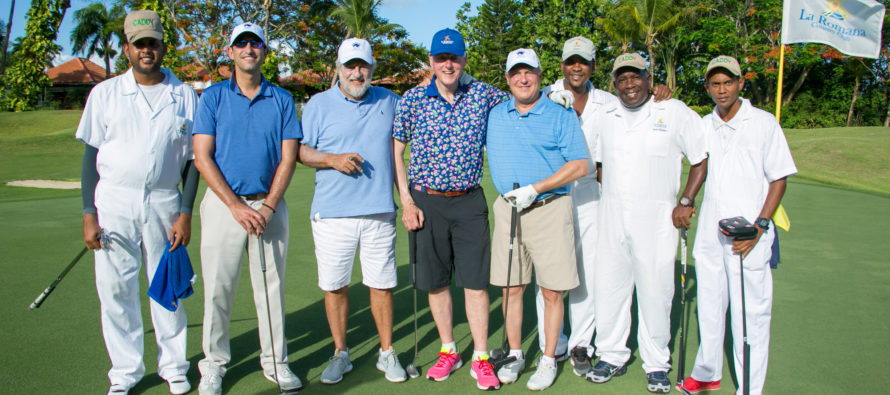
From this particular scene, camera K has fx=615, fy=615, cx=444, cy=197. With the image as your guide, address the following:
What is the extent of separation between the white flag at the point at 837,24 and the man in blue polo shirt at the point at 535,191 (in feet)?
17.8

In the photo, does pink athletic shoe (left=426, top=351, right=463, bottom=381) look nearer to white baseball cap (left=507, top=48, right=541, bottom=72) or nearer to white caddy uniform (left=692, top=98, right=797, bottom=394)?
white caddy uniform (left=692, top=98, right=797, bottom=394)

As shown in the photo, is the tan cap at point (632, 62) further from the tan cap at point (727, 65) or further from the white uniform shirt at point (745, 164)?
the white uniform shirt at point (745, 164)

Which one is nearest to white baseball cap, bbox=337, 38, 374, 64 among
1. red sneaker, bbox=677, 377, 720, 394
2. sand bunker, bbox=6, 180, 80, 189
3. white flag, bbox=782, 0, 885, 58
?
red sneaker, bbox=677, 377, 720, 394

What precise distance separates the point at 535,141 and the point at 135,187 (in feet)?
7.60

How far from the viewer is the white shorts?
3.84m

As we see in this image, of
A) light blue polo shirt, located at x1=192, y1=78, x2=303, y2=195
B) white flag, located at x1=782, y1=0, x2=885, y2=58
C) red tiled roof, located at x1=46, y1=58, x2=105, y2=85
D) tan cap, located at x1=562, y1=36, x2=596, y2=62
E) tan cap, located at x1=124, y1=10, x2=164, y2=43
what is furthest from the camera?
red tiled roof, located at x1=46, y1=58, x2=105, y2=85

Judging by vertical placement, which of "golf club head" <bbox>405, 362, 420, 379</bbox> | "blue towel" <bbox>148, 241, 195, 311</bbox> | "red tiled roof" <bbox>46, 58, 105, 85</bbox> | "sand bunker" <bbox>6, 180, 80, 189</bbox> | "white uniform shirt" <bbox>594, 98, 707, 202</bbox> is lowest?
"golf club head" <bbox>405, 362, 420, 379</bbox>

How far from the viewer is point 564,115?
3.69 m

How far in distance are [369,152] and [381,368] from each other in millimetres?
1370

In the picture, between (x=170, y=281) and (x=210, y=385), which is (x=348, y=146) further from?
(x=210, y=385)

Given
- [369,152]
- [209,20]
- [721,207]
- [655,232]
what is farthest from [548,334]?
[209,20]

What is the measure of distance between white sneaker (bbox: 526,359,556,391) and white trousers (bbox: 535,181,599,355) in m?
0.32

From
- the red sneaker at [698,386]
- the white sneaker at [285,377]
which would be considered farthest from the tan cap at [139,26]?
the red sneaker at [698,386]

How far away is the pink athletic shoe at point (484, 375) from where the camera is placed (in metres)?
3.64
